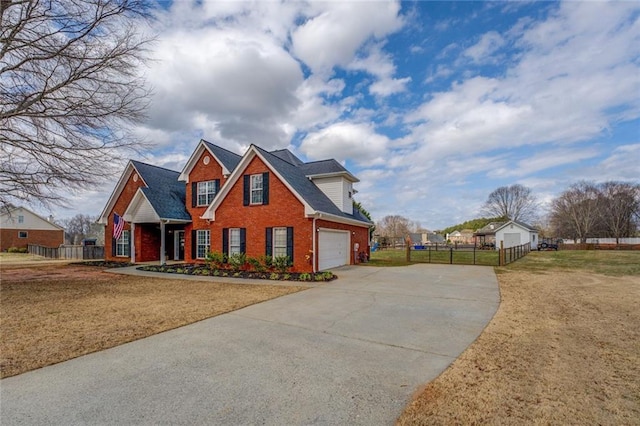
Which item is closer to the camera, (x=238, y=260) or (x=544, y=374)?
(x=544, y=374)

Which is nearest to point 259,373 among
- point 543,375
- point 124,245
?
point 543,375

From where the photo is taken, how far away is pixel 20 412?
10.5 ft

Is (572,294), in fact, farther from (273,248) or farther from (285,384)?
(273,248)

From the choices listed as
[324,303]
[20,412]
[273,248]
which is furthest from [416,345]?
[273,248]

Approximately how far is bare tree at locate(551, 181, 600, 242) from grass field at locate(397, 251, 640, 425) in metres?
58.6

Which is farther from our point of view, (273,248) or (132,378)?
(273,248)

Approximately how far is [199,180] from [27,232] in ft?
118

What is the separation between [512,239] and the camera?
41156 mm

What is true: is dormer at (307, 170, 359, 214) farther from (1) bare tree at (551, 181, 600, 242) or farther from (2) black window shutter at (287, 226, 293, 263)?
(1) bare tree at (551, 181, 600, 242)

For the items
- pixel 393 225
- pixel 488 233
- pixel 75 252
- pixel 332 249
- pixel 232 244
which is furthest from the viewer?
pixel 393 225

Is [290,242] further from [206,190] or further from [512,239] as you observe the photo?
[512,239]

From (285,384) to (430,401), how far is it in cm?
168

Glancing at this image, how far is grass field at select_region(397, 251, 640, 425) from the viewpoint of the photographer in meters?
3.11

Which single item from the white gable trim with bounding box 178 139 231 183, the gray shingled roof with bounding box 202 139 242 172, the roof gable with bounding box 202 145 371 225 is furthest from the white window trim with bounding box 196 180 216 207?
the roof gable with bounding box 202 145 371 225
